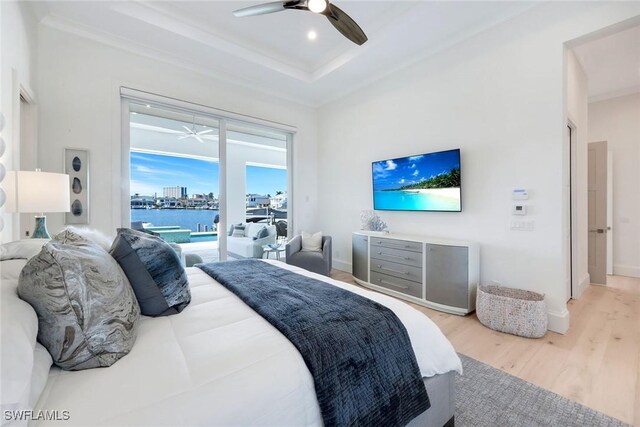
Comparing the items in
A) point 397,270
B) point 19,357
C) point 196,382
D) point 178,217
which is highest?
point 178,217

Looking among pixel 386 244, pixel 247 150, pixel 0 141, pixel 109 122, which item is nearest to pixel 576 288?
pixel 386 244

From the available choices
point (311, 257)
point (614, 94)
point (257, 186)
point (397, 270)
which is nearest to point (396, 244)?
point (397, 270)

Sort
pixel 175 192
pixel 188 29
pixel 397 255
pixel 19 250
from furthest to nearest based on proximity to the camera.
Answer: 1. pixel 175 192
2. pixel 397 255
3. pixel 188 29
4. pixel 19 250

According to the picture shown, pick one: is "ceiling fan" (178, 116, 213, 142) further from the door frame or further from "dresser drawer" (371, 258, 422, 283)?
the door frame

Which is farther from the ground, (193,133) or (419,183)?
(193,133)

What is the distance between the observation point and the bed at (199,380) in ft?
2.37

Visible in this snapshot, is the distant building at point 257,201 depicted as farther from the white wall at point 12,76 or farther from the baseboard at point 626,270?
the baseboard at point 626,270

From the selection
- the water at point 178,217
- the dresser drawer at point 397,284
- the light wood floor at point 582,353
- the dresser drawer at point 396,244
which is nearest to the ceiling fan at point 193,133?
the water at point 178,217

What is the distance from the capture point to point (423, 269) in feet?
10.4

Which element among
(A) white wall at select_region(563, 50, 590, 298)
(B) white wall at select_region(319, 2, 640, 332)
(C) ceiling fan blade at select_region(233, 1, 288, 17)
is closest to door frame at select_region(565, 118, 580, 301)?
(A) white wall at select_region(563, 50, 590, 298)

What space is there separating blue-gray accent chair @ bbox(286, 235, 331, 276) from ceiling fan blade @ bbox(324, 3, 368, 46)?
2.64m

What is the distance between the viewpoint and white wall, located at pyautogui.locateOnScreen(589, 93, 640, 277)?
4059 millimetres

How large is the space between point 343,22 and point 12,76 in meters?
2.67

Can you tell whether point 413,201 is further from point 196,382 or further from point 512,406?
point 196,382
